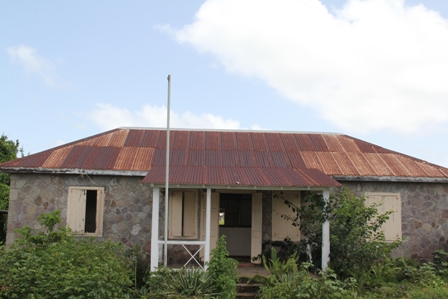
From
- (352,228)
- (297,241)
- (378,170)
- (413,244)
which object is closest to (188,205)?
(297,241)

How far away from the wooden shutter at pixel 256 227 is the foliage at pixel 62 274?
4.28m

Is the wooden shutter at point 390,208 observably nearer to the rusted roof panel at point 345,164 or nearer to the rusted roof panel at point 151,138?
the rusted roof panel at point 345,164

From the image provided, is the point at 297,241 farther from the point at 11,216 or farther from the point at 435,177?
the point at 11,216

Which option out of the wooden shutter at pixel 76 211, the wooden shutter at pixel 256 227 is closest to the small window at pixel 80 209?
the wooden shutter at pixel 76 211

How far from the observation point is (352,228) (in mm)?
9406

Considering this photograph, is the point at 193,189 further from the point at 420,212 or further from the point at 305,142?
the point at 420,212

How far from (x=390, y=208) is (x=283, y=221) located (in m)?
2.84

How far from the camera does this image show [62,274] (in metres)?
6.90

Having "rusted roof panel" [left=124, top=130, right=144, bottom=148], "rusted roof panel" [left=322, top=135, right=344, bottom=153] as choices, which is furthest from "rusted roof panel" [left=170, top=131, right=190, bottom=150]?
"rusted roof panel" [left=322, top=135, right=344, bottom=153]

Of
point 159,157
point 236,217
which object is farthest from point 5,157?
point 236,217

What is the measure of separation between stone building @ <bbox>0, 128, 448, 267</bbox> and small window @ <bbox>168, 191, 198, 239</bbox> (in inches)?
1.0

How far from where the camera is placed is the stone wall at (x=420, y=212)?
37.3 ft

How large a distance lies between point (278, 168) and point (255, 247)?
2176mm

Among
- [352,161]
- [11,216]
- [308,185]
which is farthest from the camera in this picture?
[352,161]
